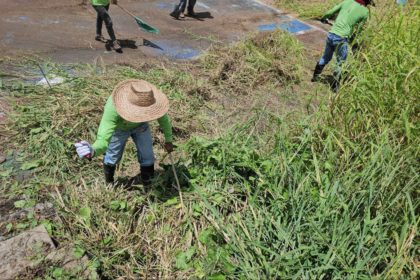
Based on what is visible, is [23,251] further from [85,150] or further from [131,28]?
[131,28]

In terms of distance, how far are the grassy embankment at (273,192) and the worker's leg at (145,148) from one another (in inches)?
5.4

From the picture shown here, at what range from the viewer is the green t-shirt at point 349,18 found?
5.45 meters

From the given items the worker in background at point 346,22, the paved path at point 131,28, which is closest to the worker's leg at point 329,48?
the worker in background at point 346,22

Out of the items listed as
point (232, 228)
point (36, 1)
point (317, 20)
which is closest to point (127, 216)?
point (232, 228)

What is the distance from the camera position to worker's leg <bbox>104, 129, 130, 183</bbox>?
323 centimetres

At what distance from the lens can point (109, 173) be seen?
3520 millimetres

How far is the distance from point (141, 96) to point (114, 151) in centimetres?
71

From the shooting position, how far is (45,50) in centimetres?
580

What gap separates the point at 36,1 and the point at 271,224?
6.84 metres

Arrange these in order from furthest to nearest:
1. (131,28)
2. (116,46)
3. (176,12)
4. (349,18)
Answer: (176,12) → (131,28) → (116,46) → (349,18)

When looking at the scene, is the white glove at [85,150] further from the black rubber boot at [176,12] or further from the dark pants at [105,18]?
the black rubber boot at [176,12]

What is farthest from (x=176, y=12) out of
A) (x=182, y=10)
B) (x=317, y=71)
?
(x=317, y=71)

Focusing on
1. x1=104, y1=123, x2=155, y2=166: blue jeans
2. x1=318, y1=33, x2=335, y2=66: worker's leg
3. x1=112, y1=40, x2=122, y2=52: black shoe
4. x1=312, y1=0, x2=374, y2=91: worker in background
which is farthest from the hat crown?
x1=318, y1=33, x2=335, y2=66: worker's leg

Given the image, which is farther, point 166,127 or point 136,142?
point 136,142
